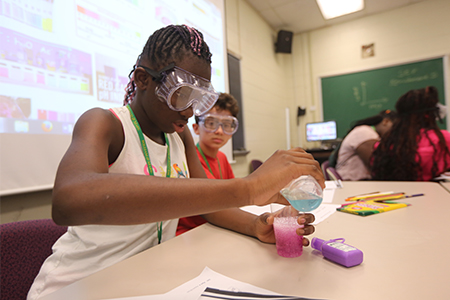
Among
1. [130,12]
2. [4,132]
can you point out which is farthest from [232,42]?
[4,132]

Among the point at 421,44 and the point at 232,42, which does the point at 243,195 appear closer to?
the point at 232,42

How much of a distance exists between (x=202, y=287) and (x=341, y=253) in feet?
1.11

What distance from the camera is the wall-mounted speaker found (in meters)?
5.27

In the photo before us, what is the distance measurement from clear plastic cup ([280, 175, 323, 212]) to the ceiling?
443 cm

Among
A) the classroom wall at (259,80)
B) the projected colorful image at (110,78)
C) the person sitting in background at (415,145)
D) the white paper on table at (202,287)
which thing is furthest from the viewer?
the classroom wall at (259,80)

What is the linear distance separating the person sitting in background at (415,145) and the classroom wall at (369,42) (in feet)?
10.2

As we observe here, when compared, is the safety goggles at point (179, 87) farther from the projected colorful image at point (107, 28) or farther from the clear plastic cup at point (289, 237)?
the projected colorful image at point (107, 28)

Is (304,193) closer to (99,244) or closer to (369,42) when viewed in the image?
(99,244)

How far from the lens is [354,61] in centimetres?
513

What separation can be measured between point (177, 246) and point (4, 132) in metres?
1.19

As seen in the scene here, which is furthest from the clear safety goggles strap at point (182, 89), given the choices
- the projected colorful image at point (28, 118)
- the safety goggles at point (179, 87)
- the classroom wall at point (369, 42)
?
the classroom wall at point (369, 42)

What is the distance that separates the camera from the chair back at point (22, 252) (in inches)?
33.2

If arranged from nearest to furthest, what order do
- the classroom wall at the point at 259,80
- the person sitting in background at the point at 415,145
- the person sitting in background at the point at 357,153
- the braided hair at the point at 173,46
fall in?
1. the braided hair at the point at 173,46
2. the person sitting in background at the point at 415,145
3. the person sitting in background at the point at 357,153
4. the classroom wall at the point at 259,80

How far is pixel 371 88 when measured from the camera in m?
4.99
